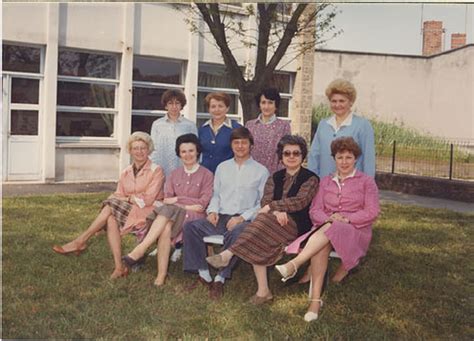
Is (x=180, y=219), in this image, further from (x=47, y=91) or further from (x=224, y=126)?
(x=47, y=91)

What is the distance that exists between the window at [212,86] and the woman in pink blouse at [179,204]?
515mm

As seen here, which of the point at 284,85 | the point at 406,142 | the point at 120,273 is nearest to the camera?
the point at 406,142

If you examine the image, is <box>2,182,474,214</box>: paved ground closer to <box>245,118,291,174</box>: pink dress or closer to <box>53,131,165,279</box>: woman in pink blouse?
<box>53,131,165,279</box>: woman in pink blouse

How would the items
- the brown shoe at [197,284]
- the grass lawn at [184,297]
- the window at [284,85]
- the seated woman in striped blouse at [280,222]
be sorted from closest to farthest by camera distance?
the grass lawn at [184,297] → the seated woman in striped blouse at [280,222] → the brown shoe at [197,284] → the window at [284,85]

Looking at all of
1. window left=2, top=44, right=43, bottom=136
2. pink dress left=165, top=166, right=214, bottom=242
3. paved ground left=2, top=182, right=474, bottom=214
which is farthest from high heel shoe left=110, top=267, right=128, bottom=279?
window left=2, top=44, right=43, bottom=136

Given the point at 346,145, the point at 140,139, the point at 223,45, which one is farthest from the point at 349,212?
the point at 223,45

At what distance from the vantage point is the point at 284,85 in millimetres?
4656


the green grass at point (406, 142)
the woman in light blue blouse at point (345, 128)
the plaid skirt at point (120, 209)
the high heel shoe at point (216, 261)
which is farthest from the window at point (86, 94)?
the green grass at point (406, 142)

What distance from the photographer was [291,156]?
3.63 metres

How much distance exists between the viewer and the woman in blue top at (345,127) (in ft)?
12.0

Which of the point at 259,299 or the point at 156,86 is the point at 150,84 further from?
A: the point at 259,299

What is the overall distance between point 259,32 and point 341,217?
58.6 inches

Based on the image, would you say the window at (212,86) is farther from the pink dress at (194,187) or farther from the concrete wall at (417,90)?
the concrete wall at (417,90)

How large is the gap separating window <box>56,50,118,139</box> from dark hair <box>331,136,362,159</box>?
6.16 ft
